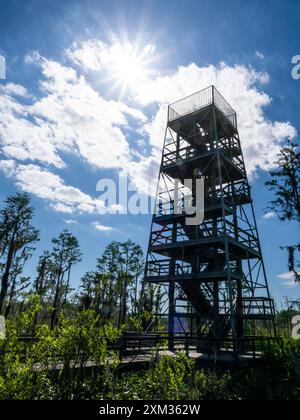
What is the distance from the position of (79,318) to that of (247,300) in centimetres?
1477

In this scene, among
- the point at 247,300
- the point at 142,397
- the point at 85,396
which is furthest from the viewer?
the point at 247,300

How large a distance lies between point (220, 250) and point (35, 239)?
17734 millimetres

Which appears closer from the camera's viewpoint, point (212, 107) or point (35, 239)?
point (212, 107)

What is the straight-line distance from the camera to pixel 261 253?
21047 millimetres

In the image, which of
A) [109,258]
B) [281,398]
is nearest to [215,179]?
[281,398]

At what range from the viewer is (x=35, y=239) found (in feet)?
90.9

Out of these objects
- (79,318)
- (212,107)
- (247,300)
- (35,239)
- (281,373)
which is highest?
(212,107)

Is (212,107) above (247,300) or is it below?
above

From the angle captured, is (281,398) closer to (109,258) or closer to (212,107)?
(212,107)
